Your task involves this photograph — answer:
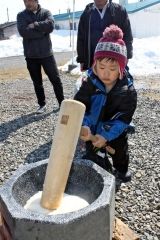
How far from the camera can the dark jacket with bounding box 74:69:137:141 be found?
10.6 ft

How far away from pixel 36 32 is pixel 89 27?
A: 5.07ft

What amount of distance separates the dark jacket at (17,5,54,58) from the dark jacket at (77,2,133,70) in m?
1.19

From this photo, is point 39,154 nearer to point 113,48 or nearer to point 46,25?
point 113,48

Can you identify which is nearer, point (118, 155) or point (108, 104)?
point (108, 104)

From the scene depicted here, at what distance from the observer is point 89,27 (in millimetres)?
4922

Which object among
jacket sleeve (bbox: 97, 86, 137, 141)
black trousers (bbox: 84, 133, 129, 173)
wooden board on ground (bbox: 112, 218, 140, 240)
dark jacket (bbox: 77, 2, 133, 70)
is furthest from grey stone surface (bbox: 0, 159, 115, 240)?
dark jacket (bbox: 77, 2, 133, 70)

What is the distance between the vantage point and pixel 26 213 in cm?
198

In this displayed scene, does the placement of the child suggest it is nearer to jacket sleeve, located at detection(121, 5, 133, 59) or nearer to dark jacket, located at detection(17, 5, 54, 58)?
jacket sleeve, located at detection(121, 5, 133, 59)

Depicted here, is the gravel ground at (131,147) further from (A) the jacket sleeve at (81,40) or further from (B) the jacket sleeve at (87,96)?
(A) the jacket sleeve at (81,40)

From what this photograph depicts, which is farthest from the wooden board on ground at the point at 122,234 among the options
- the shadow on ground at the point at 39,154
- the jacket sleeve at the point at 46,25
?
the jacket sleeve at the point at 46,25

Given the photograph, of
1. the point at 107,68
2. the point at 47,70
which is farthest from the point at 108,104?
the point at 47,70

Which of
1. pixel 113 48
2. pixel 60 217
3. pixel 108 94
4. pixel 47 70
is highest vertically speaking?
→ pixel 113 48

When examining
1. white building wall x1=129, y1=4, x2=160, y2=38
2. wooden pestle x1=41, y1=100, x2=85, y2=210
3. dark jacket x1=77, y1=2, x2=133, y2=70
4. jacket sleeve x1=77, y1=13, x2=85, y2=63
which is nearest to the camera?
wooden pestle x1=41, y1=100, x2=85, y2=210

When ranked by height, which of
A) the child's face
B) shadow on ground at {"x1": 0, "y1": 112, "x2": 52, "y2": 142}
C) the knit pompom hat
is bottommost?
shadow on ground at {"x1": 0, "y1": 112, "x2": 52, "y2": 142}
